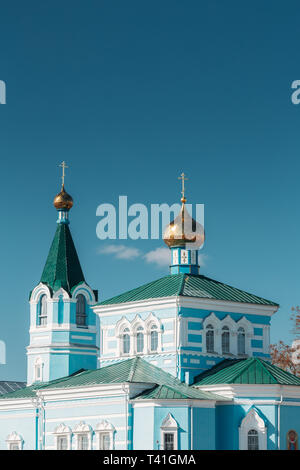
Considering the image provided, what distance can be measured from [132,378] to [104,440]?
2041 mm

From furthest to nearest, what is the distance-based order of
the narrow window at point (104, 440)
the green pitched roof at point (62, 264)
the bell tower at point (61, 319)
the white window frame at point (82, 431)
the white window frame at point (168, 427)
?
the green pitched roof at point (62, 264), the bell tower at point (61, 319), the white window frame at point (82, 431), the narrow window at point (104, 440), the white window frame at point (168, 427)

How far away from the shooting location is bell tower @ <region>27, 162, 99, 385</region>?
1545 inches

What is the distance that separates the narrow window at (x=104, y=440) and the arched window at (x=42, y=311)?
280 inches

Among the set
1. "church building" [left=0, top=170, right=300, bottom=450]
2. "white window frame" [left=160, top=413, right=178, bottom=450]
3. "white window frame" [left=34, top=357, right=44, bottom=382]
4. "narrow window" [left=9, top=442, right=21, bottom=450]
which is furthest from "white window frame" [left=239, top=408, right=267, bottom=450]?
"white window frame" [left=34, top=357, right=44, bottom=382]

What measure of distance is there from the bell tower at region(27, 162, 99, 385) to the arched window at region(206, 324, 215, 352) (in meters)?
5.45

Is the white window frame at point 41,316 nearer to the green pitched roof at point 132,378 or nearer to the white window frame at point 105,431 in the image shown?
the green pitched roof at point 132,378

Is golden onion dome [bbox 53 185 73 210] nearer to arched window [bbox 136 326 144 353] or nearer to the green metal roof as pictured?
arched window [bbox 136 326 144 353]

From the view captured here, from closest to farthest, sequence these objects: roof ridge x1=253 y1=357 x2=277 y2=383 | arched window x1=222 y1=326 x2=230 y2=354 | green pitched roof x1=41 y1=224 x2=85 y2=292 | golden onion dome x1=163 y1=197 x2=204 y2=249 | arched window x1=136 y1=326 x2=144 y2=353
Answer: roof ridge x1=253 y1=357 x2=277 y2=383, arched window x1=222 y1=326 x2=230 y2=354, arched window x1=136 y1=326 x2=144 y2=353, golden onion dome x1=163 y1=197 x2=204 y2=249, green pitched roof x1=41 y1=224 x2=85 y2=292

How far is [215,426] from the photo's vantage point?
32906mm

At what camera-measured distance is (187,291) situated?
117 feet

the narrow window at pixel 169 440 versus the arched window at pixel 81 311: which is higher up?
the arched window at pixel 81 311

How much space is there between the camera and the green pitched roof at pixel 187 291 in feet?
117

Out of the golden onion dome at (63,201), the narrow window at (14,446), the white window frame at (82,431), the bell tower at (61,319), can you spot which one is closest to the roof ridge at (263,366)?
the white window frame at (82,431)
